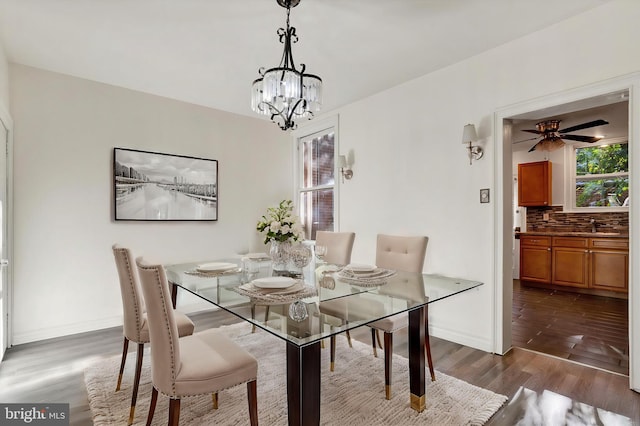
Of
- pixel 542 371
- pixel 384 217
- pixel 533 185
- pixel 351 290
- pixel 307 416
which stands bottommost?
pixel 542 371

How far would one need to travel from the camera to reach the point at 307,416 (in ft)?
4.28

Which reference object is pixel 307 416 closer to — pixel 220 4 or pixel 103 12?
pixel 220 4

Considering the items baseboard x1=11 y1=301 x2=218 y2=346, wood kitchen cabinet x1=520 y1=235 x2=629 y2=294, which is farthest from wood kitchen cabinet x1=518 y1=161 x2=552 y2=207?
baseboard x1=11 y1=301 x2=218 y2=346

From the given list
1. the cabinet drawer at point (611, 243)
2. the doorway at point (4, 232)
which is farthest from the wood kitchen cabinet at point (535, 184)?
the doorway at point (4, 232)

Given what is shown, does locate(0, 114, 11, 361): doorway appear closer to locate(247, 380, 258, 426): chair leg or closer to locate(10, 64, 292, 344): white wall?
locate(10, 64, 292, 344): white wall

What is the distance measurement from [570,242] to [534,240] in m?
0.52

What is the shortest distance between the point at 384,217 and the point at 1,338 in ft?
11.9

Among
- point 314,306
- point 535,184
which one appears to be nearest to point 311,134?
point 314,306

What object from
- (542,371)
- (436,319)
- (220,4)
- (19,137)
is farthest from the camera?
(436,319)

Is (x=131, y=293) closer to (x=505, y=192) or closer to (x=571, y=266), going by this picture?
(x=505, y=192)

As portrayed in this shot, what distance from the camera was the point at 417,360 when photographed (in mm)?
1939

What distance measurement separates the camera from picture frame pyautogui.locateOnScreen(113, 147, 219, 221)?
11.9 feet

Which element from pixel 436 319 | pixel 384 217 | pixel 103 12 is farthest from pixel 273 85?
pixel 436 319

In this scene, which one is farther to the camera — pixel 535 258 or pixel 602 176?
pixel 535 258
